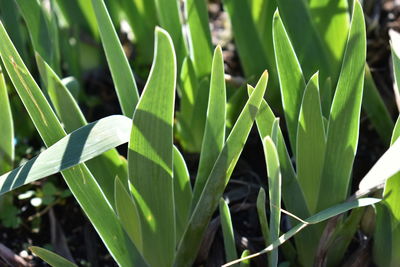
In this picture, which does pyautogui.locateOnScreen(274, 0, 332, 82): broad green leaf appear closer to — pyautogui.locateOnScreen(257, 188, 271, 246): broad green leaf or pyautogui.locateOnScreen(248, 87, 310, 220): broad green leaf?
pyautogui.locateOnScreen(248, 87, 310, 220): broad green leaf

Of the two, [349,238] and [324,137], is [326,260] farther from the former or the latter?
[324,137]

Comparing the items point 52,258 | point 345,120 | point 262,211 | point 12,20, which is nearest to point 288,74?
point 345,120

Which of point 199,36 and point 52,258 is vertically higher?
point 199,36

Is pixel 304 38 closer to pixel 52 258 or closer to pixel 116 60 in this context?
pixel 116 60

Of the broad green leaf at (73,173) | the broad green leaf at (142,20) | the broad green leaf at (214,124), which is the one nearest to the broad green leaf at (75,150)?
the broad green leaf at (73,173)

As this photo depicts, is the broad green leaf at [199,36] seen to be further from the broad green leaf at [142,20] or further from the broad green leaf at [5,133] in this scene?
the broad green leaf at [5,133]

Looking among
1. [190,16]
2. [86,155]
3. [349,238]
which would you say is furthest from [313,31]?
[86,155]
